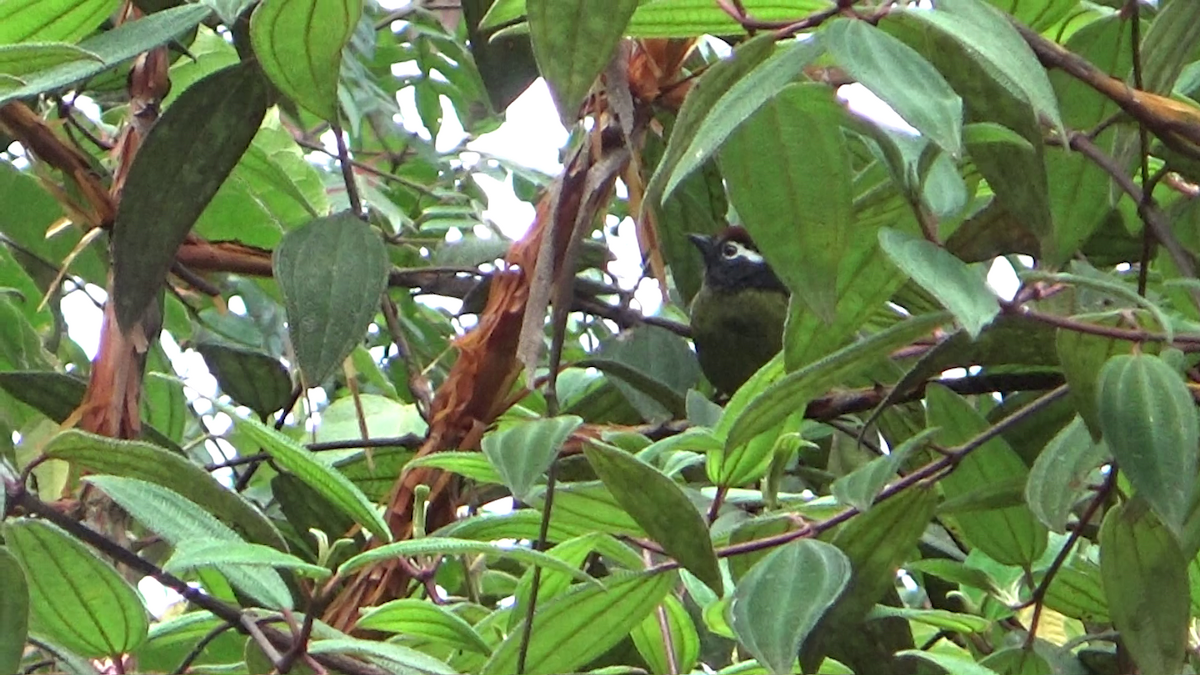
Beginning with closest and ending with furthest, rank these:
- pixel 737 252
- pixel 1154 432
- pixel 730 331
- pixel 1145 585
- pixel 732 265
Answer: pixel 1154 432 → pixel 1145 585 → pixel 730 331 → pixel 732 265 → pixel 737 252

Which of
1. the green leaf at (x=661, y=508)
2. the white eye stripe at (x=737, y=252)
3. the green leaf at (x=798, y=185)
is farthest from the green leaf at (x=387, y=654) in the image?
A: the white eye stripe at (x=737, y=252)

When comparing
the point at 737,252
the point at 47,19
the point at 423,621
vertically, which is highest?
the point at 47,19

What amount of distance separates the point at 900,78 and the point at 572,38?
0.38 feet

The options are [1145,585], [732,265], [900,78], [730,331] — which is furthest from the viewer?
[732,265]

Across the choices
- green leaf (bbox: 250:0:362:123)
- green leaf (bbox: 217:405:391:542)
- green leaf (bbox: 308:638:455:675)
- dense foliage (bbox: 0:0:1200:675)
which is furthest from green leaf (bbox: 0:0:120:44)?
green leaf (bbox: 308:638:455:675)

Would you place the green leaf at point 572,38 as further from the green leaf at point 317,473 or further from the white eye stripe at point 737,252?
the white eye stripe at point 737,252

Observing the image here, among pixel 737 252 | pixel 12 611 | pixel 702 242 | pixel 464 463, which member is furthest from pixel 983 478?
pixel 737 252

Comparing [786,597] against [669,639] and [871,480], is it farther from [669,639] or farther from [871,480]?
[669,639]

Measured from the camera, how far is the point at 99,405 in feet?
3.07

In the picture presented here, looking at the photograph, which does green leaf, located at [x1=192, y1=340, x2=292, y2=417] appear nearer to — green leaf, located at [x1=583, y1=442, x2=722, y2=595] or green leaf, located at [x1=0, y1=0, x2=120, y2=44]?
green leaf, located at [x1=0, y1=0, x2=120, y2=44]

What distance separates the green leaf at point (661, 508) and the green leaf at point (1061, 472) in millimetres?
168

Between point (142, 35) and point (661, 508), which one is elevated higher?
point (142, 35)

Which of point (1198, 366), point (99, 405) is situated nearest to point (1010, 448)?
point (1198, 366)

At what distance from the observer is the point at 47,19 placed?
32.1 inches
